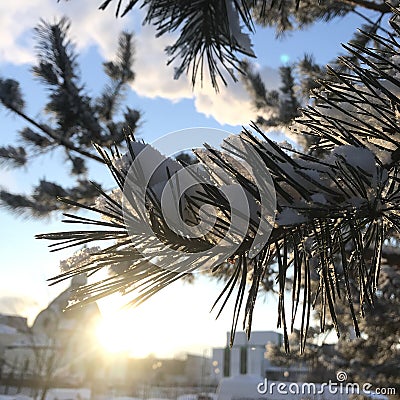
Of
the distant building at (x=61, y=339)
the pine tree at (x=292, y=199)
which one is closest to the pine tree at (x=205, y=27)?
the pine tree at (x=292, y=199)

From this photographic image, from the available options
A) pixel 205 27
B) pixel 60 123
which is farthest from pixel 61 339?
pixel 205 27

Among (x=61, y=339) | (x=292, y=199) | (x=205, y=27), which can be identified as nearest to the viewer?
(x=292, y=199)

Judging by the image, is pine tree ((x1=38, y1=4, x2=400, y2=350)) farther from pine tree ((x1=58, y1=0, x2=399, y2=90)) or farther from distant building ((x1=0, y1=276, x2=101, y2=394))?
distant building ((x1=0, y1=276, x2=101, y2=394))

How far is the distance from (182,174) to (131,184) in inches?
3.1

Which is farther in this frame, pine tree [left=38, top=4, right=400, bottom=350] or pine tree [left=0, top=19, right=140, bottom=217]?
pine tree [left=0, top=19, right=140, bottom=217]

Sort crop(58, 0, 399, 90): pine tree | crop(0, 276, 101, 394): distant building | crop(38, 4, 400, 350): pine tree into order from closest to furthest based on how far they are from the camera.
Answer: crop(38, 4, 400, 350): pine tree < crop(58, 0, 399, 90): pine tree < crop(0, 276, 101, 394): distant building

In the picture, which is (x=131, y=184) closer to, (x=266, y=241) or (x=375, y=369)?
(x=266, y=241)

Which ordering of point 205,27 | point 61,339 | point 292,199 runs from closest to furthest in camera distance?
point 292,199 < point 205,27 < point 61,339

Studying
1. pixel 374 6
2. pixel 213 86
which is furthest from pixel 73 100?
pixel 374 6

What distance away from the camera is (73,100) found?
13.8ft

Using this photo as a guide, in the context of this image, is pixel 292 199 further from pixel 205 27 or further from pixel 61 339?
pixel 61 339

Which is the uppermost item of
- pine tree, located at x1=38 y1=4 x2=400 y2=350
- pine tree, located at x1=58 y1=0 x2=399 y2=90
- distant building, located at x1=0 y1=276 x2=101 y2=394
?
pine tree, located at x1=58 y1=0 x2=399 y2=90

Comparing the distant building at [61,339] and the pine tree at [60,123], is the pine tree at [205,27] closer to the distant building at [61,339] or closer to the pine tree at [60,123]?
the pine tree at [60,123]

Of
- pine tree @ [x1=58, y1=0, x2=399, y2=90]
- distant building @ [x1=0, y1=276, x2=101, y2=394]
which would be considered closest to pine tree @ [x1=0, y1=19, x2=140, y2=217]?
pine tree @ [x1=58, y1=0, x2=399, y2=90]
